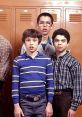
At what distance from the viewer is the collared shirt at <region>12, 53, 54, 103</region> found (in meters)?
2.29

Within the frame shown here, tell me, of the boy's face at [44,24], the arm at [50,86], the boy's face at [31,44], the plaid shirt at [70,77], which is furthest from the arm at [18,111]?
the boy's face at [44,24]

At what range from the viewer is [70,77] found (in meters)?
2.40

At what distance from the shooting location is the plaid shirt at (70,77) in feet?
7.73

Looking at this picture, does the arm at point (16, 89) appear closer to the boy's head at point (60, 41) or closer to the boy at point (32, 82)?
the boy at point (32, 82)

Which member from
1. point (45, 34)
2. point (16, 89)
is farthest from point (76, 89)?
point (45, 34)

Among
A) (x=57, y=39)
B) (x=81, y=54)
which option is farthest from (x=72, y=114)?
(x=81, y=54)

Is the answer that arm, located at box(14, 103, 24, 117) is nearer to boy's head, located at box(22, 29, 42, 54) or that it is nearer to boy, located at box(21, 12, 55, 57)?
boy's head, located at box(22, 29, 42, 54)

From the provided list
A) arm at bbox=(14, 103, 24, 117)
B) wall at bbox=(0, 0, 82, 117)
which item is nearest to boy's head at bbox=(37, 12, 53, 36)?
wall at bbox=(0, 0, 82, 117)

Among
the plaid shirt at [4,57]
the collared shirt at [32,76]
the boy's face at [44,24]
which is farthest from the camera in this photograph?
the boy's face at [44,24]

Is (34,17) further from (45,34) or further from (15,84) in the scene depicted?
(15,84)

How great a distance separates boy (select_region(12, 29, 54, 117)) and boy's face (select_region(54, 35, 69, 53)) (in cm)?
16

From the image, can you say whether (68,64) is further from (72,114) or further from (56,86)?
(72,114)

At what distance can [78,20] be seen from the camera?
10.7 feet

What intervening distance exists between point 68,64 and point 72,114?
422 millimetres
